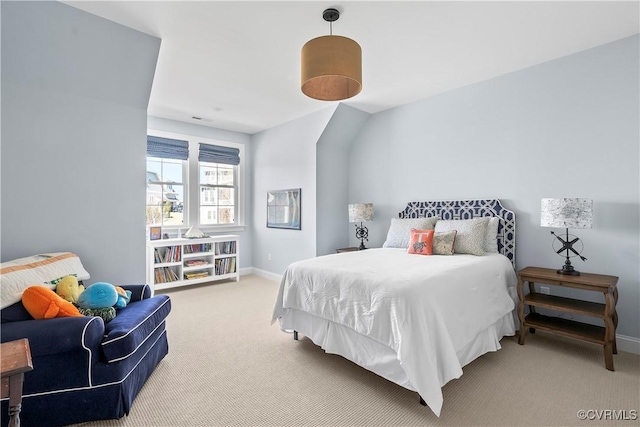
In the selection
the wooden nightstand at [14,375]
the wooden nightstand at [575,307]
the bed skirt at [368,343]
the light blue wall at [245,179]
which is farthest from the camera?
the light blue wall at [245,179]

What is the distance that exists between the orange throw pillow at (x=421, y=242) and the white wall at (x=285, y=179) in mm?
1694

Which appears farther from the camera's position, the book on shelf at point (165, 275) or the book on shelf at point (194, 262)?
the book on shelf at point (194, 262)

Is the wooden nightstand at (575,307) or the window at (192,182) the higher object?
the window at (192,182)

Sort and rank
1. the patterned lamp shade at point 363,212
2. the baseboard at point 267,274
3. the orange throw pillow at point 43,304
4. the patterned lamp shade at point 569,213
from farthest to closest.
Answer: the baseboard at point 267,274 < the patterned lamp shade at point 363,212 < the patterned lamp shade at point 569,213 < the orange throw pillow at point 43,304

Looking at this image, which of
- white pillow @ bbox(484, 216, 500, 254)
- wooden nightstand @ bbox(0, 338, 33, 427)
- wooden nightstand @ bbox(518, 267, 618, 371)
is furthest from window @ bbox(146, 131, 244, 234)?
wooden nightstand @ bbox(518, 267, 618, 371)

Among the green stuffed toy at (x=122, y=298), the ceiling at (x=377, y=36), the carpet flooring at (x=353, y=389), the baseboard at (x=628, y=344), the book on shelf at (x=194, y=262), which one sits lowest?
the carpet flooring at (x=353, y=389)

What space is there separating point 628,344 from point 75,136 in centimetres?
493

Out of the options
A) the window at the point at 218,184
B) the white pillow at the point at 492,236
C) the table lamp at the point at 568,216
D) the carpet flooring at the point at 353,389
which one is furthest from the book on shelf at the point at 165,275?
the table lamp at the point at 568,216

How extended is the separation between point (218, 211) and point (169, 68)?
8.93 ft

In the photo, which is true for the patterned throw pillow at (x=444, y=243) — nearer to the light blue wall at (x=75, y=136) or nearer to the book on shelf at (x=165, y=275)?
the light blue wall at (x=75, y=136)

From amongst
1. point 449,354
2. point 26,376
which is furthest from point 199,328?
point 449,354

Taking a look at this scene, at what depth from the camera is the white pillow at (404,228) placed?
352 cm

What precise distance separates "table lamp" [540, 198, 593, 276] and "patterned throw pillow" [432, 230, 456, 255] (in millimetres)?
756

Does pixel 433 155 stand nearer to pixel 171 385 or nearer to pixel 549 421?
pixel 549 421
